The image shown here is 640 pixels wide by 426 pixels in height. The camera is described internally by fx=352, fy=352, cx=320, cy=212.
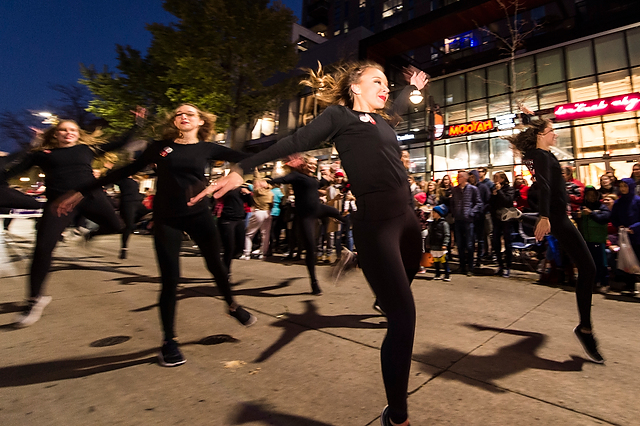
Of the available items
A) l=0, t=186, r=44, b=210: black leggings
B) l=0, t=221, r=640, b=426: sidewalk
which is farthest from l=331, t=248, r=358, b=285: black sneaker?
l=0, t=186, r=44, b=210: black leggings

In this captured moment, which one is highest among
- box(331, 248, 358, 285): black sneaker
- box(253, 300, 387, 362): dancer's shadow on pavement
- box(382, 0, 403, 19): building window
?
box(382, 0, 403, 19): building window

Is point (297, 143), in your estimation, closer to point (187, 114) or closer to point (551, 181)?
point (187, 114)

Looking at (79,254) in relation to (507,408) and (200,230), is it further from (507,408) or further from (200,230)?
(507,408)

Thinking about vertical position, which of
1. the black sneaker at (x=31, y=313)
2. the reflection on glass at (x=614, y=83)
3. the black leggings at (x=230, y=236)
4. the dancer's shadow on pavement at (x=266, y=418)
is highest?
the reflection on glass at (x=614, y=83)

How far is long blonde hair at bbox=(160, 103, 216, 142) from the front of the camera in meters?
2.80

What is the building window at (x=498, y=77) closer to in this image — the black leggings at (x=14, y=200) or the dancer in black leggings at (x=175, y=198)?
the dancer in black leggings at (x=175, y=198)

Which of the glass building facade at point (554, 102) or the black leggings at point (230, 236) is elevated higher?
the glass building facade at point (554, 102)

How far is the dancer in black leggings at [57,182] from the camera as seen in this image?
3297 millimetres

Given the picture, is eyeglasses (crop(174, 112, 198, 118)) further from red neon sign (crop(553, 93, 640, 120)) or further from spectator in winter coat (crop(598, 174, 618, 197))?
red neon sign (crop(553, 93, 640, 120))

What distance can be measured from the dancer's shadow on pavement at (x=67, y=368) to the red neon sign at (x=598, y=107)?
59.9ft

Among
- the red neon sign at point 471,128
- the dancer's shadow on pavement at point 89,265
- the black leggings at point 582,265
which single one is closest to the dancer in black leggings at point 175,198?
the black leggings at point 582,265

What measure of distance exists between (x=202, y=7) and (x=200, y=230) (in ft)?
46.3

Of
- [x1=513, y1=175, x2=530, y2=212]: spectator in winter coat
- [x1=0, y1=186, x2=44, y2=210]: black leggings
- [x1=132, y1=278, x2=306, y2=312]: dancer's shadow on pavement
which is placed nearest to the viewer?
[x1=0, y1=186, x2=44, y2=210]: black leggings

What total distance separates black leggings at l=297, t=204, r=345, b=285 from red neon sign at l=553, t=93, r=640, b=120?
50.4 ft
